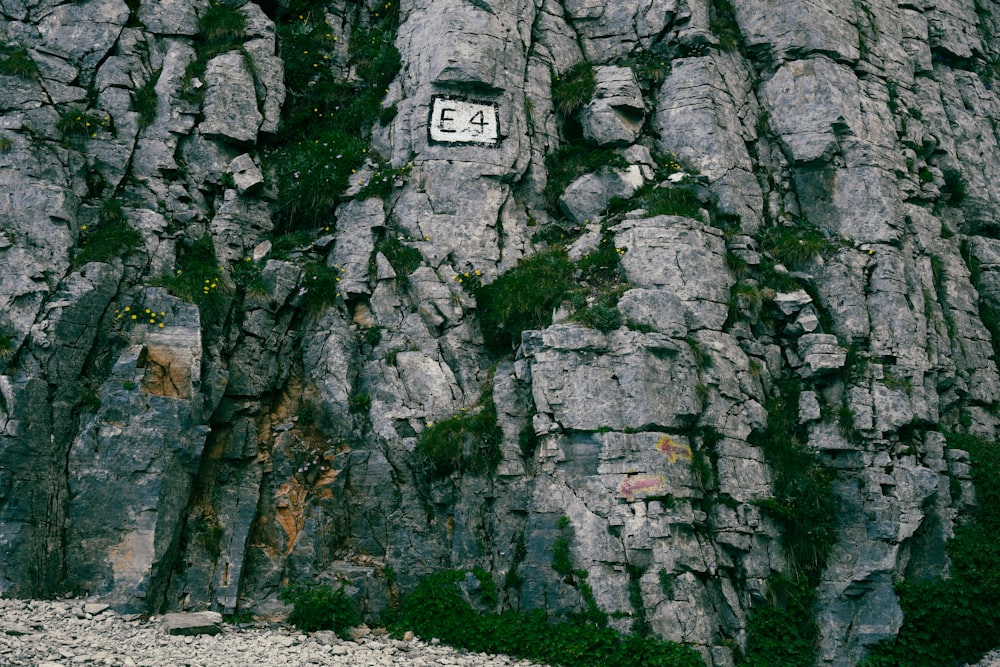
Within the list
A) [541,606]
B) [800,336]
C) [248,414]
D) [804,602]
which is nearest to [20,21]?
[248,414]

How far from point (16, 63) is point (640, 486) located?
15.4 meters

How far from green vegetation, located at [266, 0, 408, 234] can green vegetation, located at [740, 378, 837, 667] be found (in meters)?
9.76

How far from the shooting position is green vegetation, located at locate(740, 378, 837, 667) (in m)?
16.5

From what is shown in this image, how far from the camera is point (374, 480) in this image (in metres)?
18.4

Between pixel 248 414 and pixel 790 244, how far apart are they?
12004 millimetres

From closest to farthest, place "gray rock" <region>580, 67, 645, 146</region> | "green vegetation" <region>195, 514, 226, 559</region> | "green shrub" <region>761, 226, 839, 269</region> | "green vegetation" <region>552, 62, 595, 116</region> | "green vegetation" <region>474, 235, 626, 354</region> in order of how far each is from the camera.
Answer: "green vegetation" <region>195, 514, 226, 559</region>
"green vegetation" <region>474, 235, 626, 354</region>
"green shrub" <region>761, 226, 839, 269</region>
"gray rock" <region>580, 67, 645, 146</region>
"green vegetation" <region>552, 62, 595, 116</region>

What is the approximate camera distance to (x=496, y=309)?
19312mm

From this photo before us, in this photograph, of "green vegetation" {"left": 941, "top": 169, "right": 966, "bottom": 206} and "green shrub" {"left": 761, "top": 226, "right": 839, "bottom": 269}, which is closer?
"green shrub" {"left": 761, "top": 226, "right": 839, "bottom": 269}

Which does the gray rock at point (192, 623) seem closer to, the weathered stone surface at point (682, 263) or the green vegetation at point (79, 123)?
the weathered stone surface at point (682, 263)

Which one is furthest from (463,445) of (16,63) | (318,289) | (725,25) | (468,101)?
(725,25)

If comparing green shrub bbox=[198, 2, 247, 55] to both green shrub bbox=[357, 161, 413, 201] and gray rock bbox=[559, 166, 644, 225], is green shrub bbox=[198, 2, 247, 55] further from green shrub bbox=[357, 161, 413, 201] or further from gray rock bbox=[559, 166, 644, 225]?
gray rock bbox=[559, 166, 644, 225]

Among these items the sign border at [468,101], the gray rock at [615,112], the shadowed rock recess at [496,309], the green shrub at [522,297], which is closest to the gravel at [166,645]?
the shadowed rock recess at [496,309]

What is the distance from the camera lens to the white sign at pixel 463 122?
2131 centimetres

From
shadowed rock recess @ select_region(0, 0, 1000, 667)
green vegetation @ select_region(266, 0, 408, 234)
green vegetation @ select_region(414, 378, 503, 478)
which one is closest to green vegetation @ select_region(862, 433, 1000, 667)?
shadowed rock recess @ select_region(0, 0, 1000, 667)
